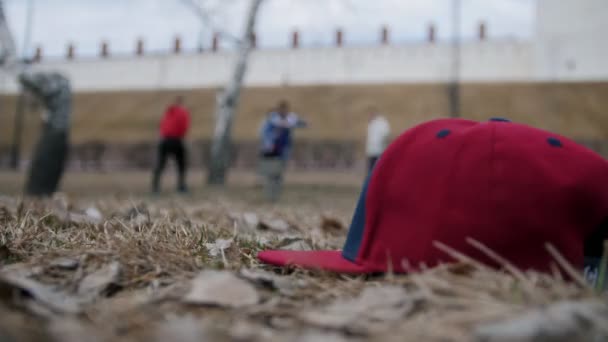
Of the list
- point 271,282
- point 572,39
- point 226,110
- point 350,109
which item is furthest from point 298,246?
point 572,39

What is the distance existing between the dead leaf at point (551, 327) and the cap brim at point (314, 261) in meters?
0.54

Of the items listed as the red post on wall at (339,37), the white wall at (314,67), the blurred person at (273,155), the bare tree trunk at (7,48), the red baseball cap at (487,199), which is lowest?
the blurred person at (273,155)

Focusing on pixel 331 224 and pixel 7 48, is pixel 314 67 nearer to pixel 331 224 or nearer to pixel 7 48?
pixel 7 48

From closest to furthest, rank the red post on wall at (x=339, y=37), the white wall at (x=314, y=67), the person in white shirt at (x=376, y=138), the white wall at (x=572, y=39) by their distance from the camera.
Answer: the person in white shirt at (x=376, y=138) → the white wall at (x=572, y=39) → the white wall at (x=314, y=67) → the red post on wall at (x=339, y=37)

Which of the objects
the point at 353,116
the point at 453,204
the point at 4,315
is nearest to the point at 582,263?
the point at 453,204

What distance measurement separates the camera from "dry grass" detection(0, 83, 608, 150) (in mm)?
32281

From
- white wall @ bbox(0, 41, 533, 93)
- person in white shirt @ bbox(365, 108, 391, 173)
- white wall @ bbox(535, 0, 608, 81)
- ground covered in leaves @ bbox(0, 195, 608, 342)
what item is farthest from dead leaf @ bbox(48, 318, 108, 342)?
white wall @ bbox(0, 41, 533, 93)

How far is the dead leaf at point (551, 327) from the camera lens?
0.78 meters

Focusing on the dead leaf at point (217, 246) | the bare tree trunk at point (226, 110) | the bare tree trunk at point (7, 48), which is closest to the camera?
the dead leaf at point (217, 246)

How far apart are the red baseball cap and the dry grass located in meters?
28.7

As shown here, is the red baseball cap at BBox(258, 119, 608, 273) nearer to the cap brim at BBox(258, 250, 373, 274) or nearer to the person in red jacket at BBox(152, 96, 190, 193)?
the cap brim at BBox(258, 250, 373, 274)

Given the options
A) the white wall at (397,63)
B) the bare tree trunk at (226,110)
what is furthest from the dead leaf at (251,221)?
the white wall at (397,63)

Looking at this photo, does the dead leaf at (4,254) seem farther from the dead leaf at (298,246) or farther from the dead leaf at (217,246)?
the dead leaf at (298,246)

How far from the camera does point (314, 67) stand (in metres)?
44.2
